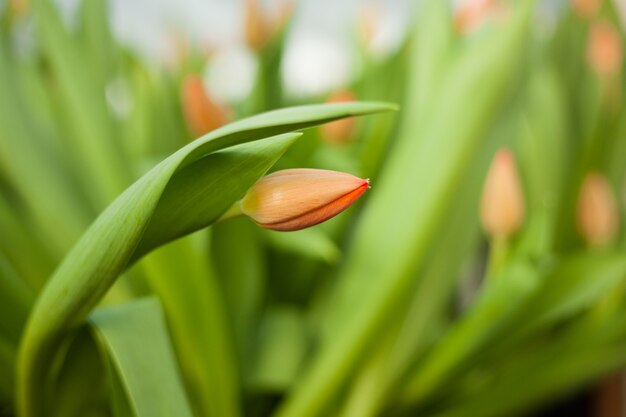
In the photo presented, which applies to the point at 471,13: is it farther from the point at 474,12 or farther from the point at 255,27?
the point at 255,27

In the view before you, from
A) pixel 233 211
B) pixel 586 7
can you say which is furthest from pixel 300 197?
pixel 586 7

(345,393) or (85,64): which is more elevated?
(85,64)

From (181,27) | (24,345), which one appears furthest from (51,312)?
(181,27)

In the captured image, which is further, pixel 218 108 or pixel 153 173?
pixel 218 108

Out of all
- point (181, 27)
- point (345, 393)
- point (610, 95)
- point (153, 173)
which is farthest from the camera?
point (181, 27)

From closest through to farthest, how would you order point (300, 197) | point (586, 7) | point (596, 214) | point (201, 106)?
point (300, 197) → point (201, 106) → point (596, 214) → point (586, 7)

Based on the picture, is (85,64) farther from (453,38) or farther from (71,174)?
(453,38)

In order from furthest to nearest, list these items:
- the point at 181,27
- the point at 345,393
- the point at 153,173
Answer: the point at 181,27 < the point at 345,393 < the point at 153,173

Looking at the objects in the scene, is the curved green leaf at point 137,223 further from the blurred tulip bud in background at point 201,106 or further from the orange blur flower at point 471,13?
the orange blur flower at point 471,13
